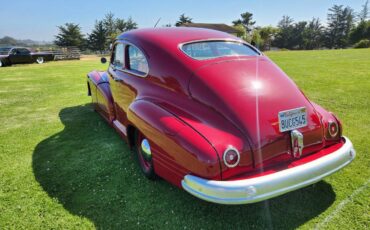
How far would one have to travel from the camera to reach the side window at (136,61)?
3.29 metres

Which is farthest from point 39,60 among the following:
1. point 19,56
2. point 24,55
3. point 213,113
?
point 213,113

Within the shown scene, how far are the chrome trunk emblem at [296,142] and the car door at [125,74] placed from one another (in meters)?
1.77

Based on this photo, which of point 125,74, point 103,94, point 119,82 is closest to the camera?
point 125,74

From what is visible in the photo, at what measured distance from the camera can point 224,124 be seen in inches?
95.8

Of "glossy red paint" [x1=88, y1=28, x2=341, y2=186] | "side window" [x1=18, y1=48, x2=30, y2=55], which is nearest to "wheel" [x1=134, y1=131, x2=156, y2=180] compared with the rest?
"glossy red paint" [x1=88, y1=28, x2=341, y2=186]

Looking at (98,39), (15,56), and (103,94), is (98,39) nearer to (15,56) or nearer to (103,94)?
(15,56)

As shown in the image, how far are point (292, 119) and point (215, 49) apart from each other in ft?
4.21

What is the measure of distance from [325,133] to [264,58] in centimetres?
115

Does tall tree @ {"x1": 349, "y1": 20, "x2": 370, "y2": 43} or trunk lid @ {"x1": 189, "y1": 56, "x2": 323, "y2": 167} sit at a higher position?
tall tree @ {"x1": 349, "y1": 20, "x2": 370, "y2": 43}

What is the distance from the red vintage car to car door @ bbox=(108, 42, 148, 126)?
0.10 feet

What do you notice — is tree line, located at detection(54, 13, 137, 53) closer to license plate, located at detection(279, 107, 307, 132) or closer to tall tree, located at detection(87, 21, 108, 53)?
tall tree, located at detection(87, 21, 108, 53)

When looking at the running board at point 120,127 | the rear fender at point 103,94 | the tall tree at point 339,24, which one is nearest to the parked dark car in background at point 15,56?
the rear fender at point 103,94

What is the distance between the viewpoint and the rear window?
309 cm

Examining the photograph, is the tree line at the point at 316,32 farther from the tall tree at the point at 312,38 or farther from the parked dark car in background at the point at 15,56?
the parked dark car in background at the point at 15,56
